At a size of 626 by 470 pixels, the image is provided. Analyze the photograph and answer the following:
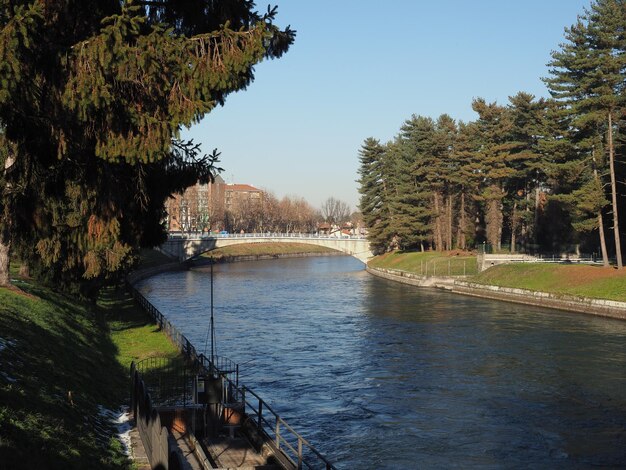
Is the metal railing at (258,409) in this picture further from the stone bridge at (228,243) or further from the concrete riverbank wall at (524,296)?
the stone bridge at (228,243)

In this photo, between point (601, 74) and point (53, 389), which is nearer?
point (53, 389)

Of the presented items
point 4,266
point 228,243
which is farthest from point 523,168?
point 4,266

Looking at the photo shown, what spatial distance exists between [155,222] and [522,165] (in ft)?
257

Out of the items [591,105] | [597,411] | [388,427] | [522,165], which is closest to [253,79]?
[388,427]

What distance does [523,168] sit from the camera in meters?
91.8

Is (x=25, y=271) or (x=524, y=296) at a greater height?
(x=25, y=271)

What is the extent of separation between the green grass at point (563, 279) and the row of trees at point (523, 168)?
248 centimetres

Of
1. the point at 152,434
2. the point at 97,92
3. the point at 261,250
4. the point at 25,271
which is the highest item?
the point at 97,92

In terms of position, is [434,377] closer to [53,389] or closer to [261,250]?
[53,389]

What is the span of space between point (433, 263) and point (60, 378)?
7207cm

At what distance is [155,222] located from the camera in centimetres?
2052

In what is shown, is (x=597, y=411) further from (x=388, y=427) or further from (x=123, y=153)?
(x=123, y=153)

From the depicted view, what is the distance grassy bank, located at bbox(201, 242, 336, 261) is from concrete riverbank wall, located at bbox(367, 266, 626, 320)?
5879cm

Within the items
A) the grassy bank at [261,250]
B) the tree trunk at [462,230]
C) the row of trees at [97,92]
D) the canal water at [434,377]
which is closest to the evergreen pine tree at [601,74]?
the canal water at [434,377]
